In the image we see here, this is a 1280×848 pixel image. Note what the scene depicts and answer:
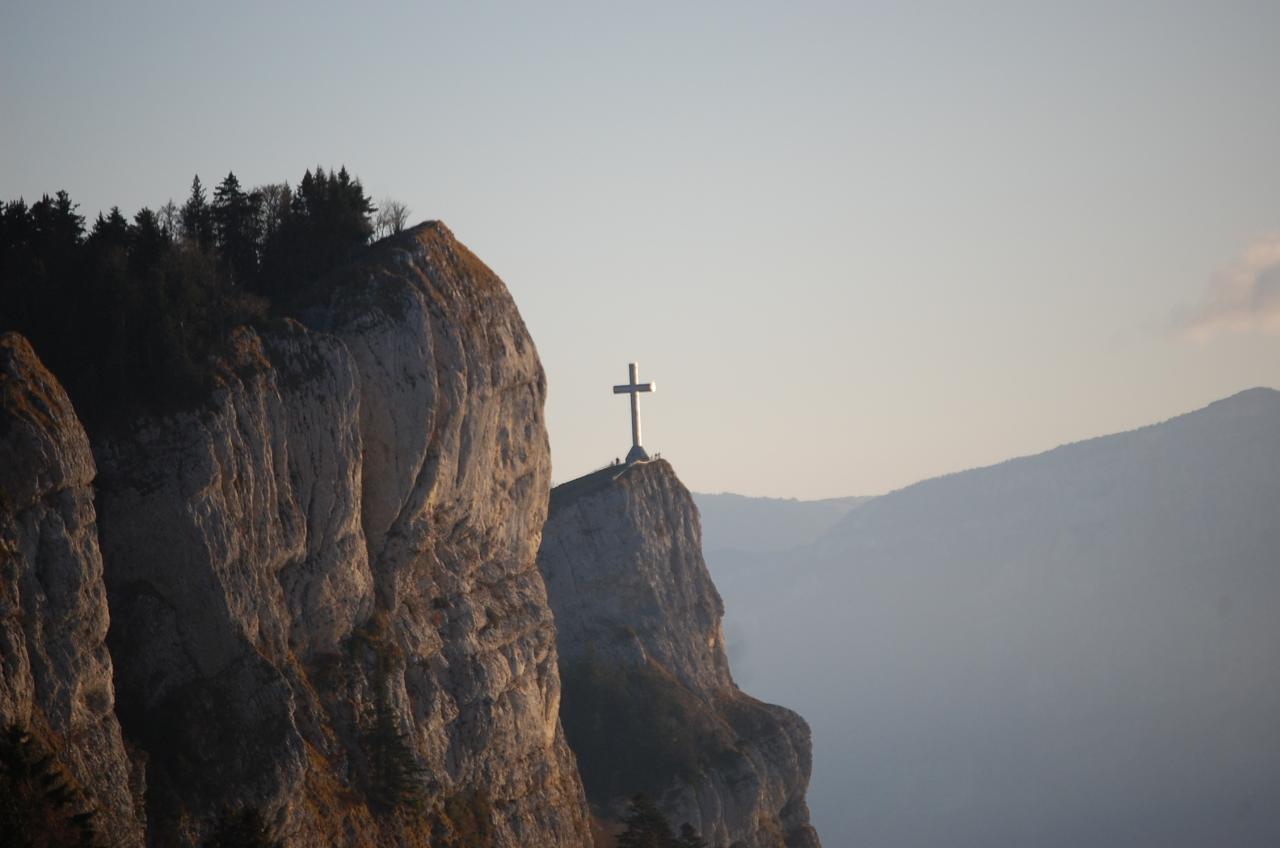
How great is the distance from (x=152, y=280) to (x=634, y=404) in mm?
51119

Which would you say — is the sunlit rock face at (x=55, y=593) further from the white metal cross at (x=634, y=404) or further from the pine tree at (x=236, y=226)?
the white metal cross at (x=634, y=404)

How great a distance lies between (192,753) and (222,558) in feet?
20.6

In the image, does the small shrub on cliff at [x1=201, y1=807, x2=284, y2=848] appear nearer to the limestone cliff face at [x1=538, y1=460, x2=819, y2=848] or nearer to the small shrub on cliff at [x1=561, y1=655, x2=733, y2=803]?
the limestone cliff face at [x1=538, y1=460, x2=819, y2=848]

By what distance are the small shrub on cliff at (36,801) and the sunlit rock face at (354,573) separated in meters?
4.99

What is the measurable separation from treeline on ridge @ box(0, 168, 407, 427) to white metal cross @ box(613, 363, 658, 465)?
124 feet

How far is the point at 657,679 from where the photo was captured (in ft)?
341

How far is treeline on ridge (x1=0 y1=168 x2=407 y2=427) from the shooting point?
5869 centimetres

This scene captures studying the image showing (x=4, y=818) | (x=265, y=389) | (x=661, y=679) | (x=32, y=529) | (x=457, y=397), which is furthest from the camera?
(x=661, y=679)

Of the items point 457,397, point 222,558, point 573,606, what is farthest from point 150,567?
point 573,606

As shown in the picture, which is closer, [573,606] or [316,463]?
[316,463]

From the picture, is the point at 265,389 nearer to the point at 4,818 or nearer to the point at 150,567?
the point at 150,567

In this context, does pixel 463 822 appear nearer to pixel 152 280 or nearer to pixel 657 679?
pixel 152 280

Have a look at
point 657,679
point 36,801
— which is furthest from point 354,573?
point 657,679

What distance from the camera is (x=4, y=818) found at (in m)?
45.9
